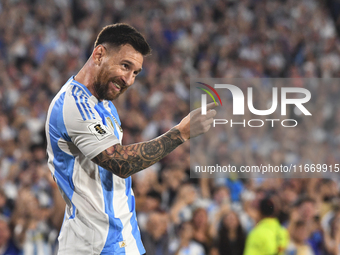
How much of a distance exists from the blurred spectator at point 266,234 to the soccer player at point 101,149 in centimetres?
251

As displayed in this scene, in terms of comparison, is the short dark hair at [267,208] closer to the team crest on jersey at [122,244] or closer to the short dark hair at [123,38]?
the team crest on jersey at [122,244]

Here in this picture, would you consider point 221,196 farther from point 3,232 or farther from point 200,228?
point 3,232

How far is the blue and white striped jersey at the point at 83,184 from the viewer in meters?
2.34

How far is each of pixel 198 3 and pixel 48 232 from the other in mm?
8691

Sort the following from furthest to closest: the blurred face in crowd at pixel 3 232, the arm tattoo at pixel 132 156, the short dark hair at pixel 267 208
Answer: the short dark hair at pixel 267 208, the blurred face in crowd at pixel 3 232, the arm tattoo at pixel 132 156

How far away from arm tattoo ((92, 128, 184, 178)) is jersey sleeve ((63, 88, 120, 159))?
1.7 inches

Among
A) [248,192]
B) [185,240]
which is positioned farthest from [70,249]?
[248,192]

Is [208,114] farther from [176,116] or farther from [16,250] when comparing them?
[176,116]

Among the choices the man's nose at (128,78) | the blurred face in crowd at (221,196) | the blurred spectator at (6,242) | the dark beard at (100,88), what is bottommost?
the blurred spectator at (6,242)

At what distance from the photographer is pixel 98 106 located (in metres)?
2.52

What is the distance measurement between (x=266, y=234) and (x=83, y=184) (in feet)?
9.70

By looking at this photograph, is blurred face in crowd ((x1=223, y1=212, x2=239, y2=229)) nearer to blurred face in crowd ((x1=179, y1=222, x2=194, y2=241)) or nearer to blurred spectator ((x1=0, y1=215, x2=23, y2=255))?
blurred face in crowd ((x1=179, y1=222, x2=194, y2=241))

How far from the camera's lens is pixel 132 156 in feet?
7.47

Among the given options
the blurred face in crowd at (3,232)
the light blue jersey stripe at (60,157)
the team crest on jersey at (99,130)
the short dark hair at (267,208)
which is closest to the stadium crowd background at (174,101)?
the blurred face in crowd at (3,232)
